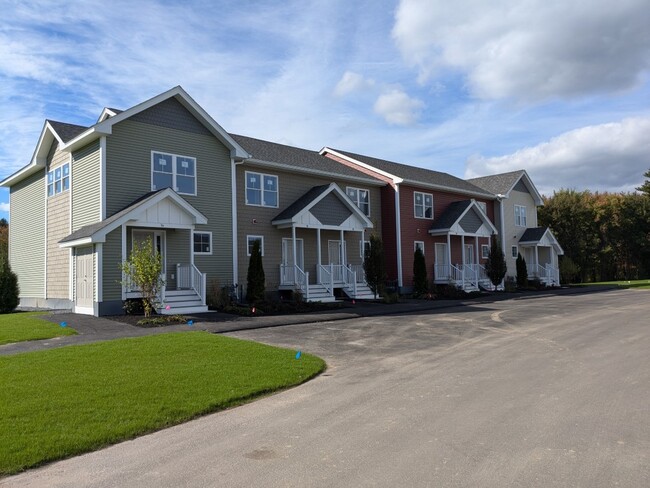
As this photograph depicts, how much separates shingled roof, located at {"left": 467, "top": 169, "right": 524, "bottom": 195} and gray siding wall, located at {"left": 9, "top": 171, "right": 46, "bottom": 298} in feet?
98.2

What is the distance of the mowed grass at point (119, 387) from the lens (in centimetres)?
614

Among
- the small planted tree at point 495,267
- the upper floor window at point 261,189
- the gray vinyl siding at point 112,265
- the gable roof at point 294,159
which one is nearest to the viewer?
the gray vinyl siding at point 112,265

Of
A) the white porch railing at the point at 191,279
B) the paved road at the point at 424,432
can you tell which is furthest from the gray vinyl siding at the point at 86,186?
the paved road at the point at 424,432

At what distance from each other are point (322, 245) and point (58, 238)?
1219 centimetres

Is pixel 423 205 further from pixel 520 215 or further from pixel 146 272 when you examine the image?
pixel 146 272

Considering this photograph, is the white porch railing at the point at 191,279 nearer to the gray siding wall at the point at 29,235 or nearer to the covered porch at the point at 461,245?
the gray siding wall at the point at 29,235

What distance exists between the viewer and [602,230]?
180ft

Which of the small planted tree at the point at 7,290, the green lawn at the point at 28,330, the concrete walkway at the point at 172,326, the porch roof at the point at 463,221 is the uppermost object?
the porch roof at the point at 463,221

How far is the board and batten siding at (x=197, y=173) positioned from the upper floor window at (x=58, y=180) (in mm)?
3587

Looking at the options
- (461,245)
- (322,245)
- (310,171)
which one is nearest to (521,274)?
(461,245)

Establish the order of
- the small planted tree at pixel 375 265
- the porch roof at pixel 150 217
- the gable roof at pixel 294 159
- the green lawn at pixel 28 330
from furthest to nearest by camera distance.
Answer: the small planted tree at pixel 375 265 < the gable roof at pixel 294 159 < the porch roof at pixel 150 217 < the green lawn at pixel 28 330

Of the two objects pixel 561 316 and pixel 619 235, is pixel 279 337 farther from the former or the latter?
pixel 619 235

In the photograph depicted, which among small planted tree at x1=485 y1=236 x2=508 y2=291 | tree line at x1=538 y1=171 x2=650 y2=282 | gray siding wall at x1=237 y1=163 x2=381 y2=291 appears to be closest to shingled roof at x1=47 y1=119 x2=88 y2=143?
gray siding wall at x1=237 y1=163 x2=381 y2=291

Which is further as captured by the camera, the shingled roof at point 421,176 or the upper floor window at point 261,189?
the shingled roof at point 421,176
